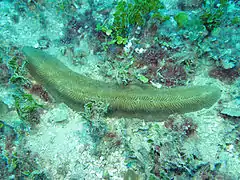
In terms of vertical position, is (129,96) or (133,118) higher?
(129,96)

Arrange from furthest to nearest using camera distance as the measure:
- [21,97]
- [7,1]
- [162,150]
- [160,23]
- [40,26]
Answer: [7,1], [40,26], [160,23], [21,97], [162,150]

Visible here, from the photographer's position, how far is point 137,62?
5305mm

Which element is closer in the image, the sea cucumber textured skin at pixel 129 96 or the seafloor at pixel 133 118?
the seafloor at pixel 133 118

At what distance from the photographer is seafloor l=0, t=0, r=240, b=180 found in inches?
156

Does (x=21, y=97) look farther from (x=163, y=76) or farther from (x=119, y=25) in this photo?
(x=163, y=76)

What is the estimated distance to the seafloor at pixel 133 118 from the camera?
3955mm

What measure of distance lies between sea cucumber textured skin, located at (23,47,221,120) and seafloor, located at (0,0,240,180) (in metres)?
0.15

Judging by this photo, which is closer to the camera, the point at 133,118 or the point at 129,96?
the point at 129,96

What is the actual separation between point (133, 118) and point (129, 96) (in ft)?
1.91

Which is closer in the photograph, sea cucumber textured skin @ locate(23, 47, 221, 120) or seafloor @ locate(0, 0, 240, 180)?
seafloor @ locate(0, 0, 240, 180)

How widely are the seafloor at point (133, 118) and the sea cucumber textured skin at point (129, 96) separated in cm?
15

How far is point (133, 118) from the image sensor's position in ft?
16.0

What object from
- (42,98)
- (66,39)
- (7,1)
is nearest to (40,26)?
(66,39)

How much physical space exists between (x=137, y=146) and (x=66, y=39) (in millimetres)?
4444
